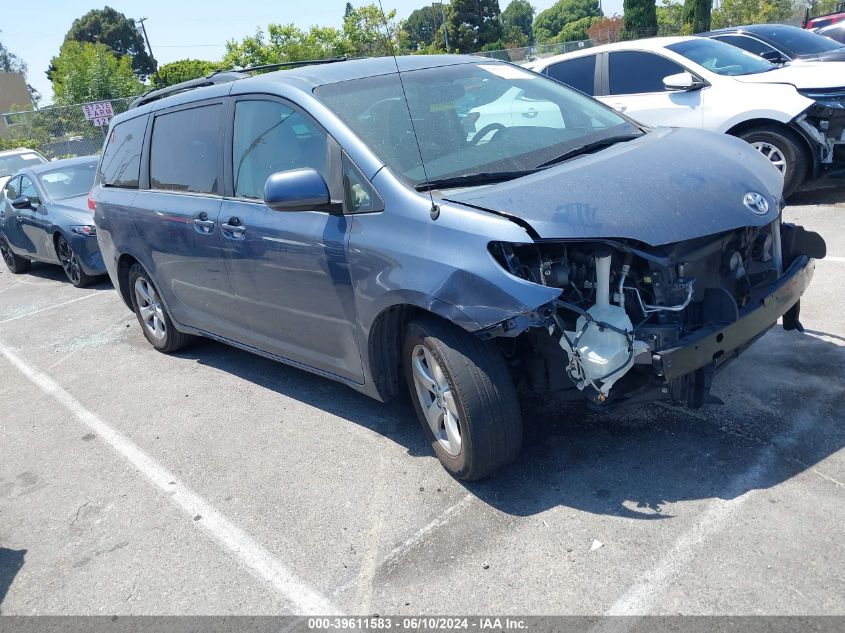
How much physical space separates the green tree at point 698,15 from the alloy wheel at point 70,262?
3084cm

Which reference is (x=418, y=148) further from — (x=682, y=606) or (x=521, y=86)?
(x=682, y=606)

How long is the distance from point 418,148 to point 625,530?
2031 millimetres

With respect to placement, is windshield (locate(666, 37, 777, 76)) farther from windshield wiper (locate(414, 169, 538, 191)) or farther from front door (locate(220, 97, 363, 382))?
front door (locate(220, 97, 363, 382))

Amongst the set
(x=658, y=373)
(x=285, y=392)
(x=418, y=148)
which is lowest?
(x=285, y=392)

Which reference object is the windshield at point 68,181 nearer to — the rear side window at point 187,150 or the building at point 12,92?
the rear side window at point 187,150

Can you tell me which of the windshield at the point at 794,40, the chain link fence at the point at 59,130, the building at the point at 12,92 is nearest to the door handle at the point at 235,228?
the windshield at the point at 794,40

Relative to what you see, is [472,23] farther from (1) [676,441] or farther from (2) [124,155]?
(1) [676,441]

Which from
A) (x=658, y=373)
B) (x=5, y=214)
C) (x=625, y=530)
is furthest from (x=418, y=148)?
(x=5, y=214)

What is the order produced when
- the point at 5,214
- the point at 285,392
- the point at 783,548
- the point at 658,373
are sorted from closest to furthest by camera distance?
1. the point at 783,548
2. the point at 658,373
3. the point at 285,392
4. the point at 5,214

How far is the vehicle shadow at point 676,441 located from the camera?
3.22 m

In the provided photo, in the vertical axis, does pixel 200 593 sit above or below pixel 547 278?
below

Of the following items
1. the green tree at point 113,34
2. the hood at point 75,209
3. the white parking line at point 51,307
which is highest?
the green tree at point 113,34

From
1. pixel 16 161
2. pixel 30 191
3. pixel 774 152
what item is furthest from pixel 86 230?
pixel 774 152

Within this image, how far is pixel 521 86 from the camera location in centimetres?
446
